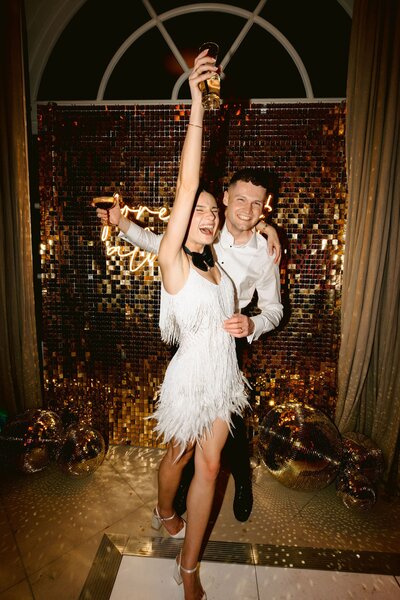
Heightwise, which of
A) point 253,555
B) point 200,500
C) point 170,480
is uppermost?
point 200,500

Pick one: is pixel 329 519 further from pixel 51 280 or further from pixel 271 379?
pixel 51 280

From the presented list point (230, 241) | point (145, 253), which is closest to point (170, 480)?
point (230, 241)

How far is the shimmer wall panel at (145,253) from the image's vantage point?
2713 mm

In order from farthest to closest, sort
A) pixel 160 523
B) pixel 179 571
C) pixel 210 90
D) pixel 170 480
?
pixel 160 523 < pixel 170 480 < pixel 179 571 < pixel 210 90

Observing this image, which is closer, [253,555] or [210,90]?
[210,90]

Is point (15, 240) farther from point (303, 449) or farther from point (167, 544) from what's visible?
point (303, 449)

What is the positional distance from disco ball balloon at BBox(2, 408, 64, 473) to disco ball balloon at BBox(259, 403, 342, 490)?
5.59 feet

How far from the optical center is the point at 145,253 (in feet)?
9.47

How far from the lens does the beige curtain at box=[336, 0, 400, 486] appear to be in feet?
7.76

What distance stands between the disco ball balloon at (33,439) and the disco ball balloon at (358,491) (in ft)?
7.27

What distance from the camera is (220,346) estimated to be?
1724 mm

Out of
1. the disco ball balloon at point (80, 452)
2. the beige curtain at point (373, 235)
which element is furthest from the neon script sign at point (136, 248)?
the beige curtain at point (373, 235)

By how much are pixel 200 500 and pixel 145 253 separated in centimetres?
196

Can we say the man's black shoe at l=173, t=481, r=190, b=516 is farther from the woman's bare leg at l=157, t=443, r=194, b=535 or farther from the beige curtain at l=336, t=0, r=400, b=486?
the beige curtain at l=336, t=0, r=400, b=486
